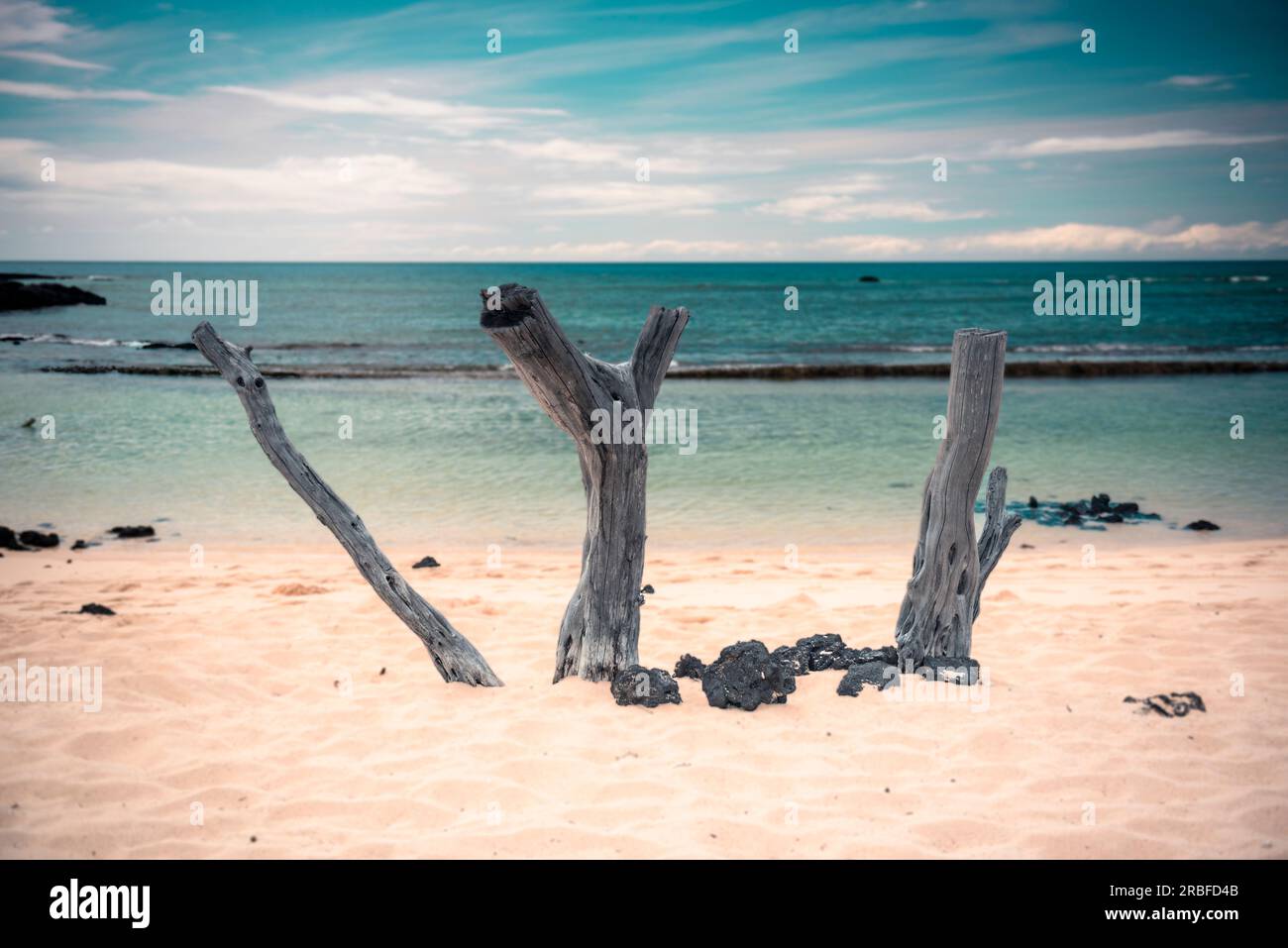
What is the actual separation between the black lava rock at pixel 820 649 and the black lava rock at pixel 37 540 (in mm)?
8499

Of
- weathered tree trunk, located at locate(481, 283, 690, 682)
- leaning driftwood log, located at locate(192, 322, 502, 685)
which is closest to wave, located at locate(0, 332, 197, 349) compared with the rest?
leaning driftwood log, located at locate(192, 322, 502, 685)

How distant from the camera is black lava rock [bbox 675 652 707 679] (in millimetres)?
5766

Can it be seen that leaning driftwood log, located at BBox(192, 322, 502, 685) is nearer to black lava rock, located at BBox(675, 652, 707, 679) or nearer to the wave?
black lava rock, located at BBox(675, 652, 707, 679)

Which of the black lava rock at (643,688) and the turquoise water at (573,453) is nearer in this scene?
the black lava rock at (643,688)

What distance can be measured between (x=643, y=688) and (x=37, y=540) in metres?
8.16

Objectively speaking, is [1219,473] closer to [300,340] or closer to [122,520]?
[122,520]

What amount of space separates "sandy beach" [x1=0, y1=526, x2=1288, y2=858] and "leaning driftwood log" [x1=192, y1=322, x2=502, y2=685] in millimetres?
196

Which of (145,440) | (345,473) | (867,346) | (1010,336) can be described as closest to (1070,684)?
(345,473)

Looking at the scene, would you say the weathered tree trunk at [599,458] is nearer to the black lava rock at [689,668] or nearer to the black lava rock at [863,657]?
the black lava rock at [689,668]

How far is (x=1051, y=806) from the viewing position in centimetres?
411

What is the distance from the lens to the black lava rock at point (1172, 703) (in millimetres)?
5070

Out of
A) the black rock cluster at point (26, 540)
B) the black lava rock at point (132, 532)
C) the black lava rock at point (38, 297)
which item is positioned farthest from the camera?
the black lava rock at point (38, 297)

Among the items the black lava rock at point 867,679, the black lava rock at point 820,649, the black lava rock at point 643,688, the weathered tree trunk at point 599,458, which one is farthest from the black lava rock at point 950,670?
the weathered tree trunk at point 599,458

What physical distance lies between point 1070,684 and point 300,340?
111 feet
